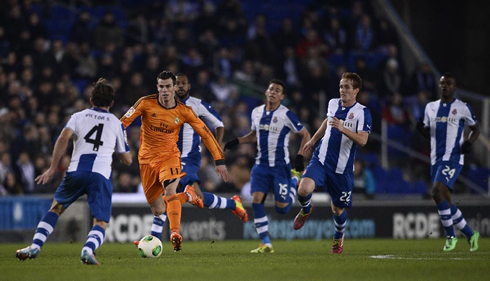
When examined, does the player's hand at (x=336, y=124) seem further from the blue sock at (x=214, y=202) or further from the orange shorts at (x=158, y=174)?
the blue sock at (x=214, y=202)

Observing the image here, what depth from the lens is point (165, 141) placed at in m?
10.8

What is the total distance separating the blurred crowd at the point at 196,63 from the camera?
16.7 m

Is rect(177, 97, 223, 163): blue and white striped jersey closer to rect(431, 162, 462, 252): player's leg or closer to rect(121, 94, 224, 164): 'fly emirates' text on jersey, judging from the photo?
rect(121, 94, 224, 164): 'fly emirates' text on jersey

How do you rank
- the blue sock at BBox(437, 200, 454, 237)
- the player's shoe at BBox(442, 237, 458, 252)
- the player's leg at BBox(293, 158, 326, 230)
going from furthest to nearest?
the blue sock at BBox(437, 200, 454, 237)
the player's shoe at BBox(442, 237, 458, 252)
the player's leg at BBox(293, 158, 326, 230)

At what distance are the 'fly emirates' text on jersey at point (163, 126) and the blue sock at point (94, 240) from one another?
7.71 ft

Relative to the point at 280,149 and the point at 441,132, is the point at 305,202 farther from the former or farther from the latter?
the point at 441,132

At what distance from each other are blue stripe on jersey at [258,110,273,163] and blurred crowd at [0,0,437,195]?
4664 millimetres

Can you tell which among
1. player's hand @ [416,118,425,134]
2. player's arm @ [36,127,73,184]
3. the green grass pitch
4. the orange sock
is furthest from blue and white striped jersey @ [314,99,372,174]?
player's arm @ [36,127,73,184]

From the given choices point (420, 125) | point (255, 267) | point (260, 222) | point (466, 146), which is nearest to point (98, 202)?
point (255, 267)

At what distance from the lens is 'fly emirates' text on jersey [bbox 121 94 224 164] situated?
1069 centimetres

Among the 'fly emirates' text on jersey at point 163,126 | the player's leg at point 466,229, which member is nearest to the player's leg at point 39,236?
the 'fly emirates' text on jersey at point 163,126

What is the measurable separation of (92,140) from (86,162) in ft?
0.77

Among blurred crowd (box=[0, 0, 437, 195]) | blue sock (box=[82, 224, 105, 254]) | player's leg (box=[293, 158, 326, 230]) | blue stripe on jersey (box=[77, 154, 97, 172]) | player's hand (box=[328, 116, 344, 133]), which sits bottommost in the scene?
blue sock (box=[82, 224, 105, 254])

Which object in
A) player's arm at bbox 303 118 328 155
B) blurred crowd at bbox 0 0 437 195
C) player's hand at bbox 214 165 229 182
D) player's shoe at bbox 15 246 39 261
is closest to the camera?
player's shoe at bbox 15 246 39 261
